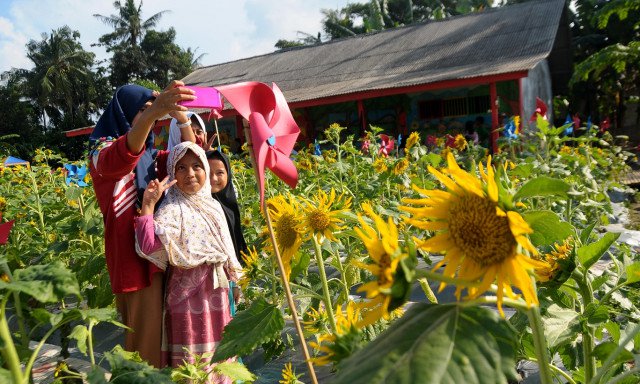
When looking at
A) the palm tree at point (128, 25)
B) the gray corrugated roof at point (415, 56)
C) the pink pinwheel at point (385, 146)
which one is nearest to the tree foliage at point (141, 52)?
the palm tree at point (128, 25)

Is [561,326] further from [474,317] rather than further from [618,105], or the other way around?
[618,105]

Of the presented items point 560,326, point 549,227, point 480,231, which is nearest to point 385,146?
point 560,326

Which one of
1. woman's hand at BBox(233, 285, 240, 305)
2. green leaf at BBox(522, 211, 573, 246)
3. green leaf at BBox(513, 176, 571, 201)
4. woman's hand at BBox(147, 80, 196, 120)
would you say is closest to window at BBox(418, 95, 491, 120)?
woman's hand at BBox(233, 285, 240, 305)

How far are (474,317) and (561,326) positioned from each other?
19.2 inches

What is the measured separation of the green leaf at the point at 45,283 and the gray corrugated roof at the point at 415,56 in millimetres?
9423

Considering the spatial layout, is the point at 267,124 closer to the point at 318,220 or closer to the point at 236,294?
the point at 318,220

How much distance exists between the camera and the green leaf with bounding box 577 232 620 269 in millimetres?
819

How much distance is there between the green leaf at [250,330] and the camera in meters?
0.91

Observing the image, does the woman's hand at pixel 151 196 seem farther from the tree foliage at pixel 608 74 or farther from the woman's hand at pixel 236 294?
the tree foliage at pixel 608 74

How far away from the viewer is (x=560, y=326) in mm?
906

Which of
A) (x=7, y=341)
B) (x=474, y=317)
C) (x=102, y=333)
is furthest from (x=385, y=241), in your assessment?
(x=102, y=333)

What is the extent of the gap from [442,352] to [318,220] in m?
0.60

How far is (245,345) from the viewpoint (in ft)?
2.99

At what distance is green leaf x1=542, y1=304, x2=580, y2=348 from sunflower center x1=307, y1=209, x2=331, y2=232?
1.28ft
